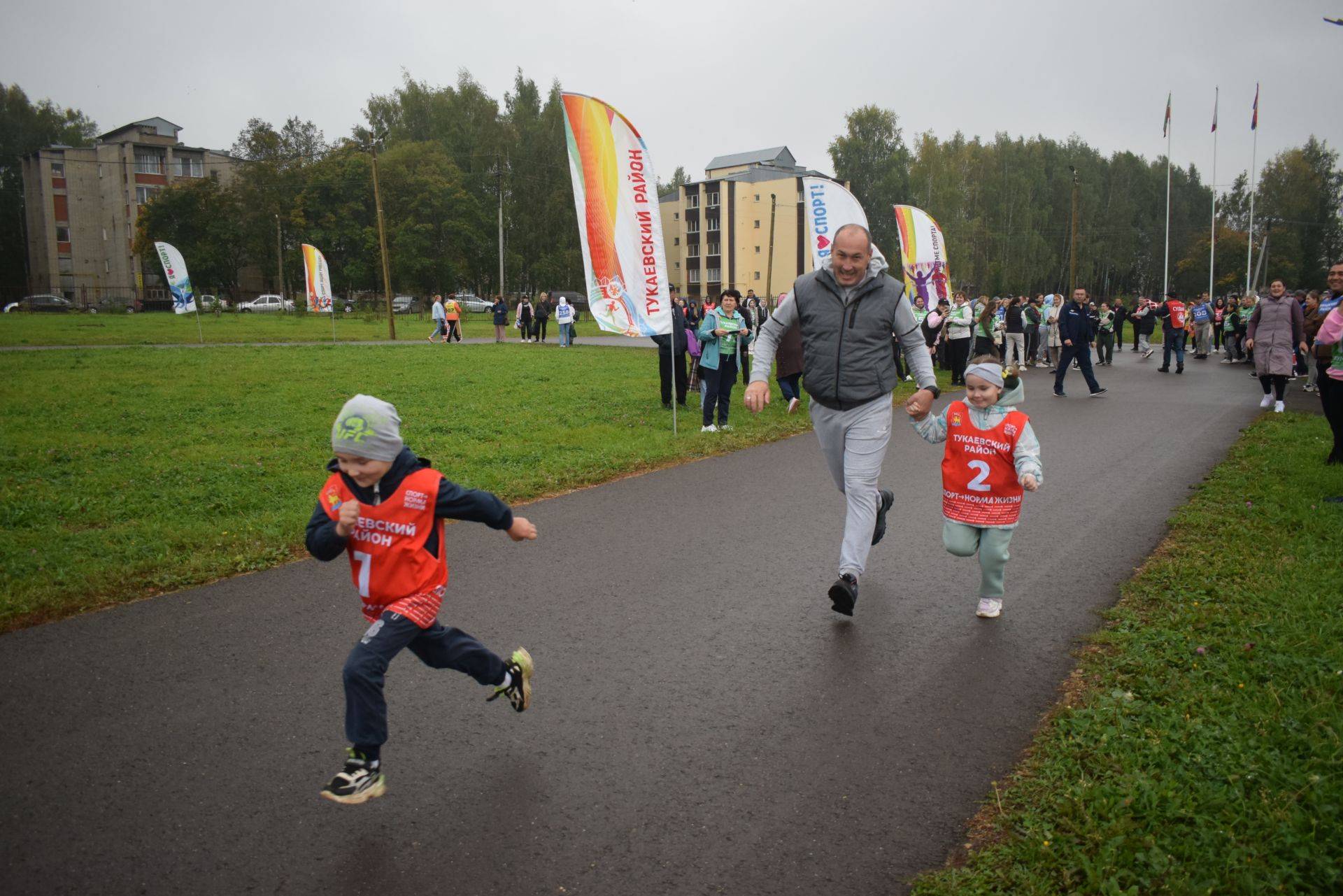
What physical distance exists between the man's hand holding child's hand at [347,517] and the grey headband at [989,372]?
3416 mm

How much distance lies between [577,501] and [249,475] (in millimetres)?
3536

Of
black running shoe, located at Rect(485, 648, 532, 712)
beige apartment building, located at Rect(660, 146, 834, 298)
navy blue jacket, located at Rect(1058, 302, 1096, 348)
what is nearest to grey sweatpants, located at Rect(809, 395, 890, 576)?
black running shoe, located at Rect(485, 648, 532, 712)

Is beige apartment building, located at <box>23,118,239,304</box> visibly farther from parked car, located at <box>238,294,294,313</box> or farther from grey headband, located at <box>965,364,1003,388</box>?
grey headband, located at <box>965,364,1003,388</box>

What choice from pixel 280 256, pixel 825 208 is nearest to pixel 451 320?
pixel 825 208

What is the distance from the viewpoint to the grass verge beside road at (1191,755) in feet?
9.20

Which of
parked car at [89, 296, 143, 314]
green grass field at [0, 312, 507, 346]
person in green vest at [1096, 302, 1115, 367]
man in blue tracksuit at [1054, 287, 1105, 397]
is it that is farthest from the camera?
parked car at [89, 296, 143, 314]

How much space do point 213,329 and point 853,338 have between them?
3794 cm

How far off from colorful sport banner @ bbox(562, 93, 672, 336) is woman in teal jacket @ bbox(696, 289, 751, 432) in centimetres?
100

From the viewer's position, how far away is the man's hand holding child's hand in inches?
125

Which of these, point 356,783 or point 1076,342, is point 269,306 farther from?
point 356,783

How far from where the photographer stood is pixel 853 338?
17.2 feet

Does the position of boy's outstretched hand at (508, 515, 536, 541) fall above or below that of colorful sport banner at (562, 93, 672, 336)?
below

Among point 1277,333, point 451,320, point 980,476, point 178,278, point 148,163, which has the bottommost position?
point 980,476

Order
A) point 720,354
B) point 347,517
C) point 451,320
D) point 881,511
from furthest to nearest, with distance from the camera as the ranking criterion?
point 451,320, point 720,354, point 881,511, point 347,517
